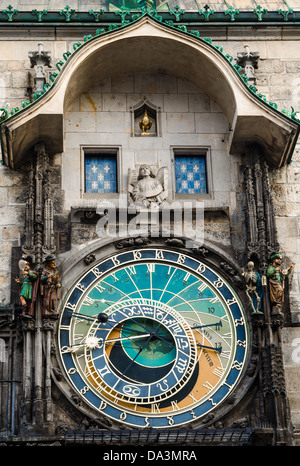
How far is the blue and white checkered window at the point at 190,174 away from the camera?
57.3 feet

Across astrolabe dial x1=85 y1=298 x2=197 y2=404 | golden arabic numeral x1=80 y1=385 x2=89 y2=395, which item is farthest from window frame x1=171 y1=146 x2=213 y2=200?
golden arabic numeral x1=80 y1=385 x2=89 y2=395

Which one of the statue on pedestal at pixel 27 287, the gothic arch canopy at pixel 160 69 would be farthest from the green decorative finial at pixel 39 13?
the statue on pedestal at pixel 27 287

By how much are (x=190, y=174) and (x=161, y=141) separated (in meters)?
0.56

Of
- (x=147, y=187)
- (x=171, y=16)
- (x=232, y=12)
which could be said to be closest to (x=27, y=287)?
(x=147, y=187)

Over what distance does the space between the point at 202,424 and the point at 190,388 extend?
0.49 metres

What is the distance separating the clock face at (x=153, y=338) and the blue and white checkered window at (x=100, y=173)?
41.0 inches

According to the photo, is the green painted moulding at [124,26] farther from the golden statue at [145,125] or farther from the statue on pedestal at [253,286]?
the statue on pedestal at [253,286]

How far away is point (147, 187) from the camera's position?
56.3ft

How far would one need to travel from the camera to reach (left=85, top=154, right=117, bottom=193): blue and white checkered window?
17.4 m

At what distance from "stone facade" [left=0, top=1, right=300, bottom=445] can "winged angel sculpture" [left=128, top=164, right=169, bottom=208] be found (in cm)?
14

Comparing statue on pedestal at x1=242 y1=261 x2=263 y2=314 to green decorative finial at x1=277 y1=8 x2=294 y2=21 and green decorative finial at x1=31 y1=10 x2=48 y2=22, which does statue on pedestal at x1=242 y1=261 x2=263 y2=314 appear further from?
green decorative finial at x1=31 y1=10 x2=48 y2=22
